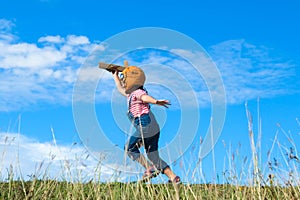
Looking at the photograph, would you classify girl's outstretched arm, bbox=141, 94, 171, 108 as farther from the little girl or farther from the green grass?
the green grass

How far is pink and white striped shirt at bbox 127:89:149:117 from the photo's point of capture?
7312 mm

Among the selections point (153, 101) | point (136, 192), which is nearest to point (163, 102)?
point (153, 101)

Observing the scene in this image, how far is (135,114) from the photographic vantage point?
7316 mm

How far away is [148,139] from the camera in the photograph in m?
7.13

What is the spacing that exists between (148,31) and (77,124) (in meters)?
1.82

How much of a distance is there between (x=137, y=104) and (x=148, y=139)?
0.64m

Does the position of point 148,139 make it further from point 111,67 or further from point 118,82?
point 111,67

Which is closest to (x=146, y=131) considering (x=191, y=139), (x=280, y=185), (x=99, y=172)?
(x=191, y=139)

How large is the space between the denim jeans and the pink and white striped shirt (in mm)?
72

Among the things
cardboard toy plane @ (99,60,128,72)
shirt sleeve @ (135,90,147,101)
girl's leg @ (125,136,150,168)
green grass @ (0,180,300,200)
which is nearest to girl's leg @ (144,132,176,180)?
girl's leg @ (125,136,150,168)

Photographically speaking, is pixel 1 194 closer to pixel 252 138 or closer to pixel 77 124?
pixel 77 124

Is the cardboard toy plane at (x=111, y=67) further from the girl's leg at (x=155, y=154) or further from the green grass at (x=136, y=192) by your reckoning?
the green grass at (x=136, y=192)

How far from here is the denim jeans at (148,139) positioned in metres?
7.01

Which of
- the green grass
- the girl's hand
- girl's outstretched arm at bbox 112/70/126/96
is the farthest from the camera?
girl's outstretched arm at bbox 112/70/126/96
